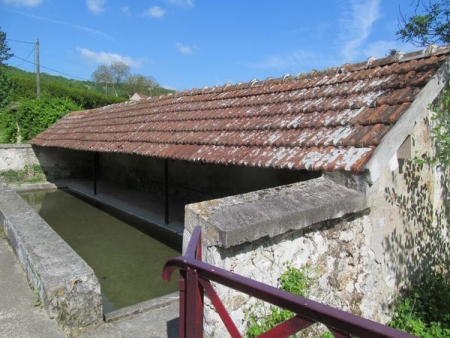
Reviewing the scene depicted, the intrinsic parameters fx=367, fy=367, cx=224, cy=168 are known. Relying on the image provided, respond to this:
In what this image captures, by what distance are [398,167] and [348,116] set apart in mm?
802

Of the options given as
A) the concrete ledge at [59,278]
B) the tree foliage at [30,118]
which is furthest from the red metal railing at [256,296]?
the tree foliage at [30,118]

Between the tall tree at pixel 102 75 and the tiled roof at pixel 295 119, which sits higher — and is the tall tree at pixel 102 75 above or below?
above

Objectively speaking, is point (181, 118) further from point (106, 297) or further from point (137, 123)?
point (106, 297)

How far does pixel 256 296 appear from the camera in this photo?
1.39m

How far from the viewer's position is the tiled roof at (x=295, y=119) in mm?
3654

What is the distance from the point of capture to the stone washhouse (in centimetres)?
256

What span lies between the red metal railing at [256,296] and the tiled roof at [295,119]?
1.93 m

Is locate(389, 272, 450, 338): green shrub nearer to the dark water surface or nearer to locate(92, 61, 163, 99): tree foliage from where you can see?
the dark water surface

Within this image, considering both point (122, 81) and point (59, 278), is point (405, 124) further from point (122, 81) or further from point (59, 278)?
point (122, 81)

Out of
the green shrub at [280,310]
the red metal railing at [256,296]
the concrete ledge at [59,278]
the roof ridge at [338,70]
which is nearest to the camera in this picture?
the red metal railing at [256,296]

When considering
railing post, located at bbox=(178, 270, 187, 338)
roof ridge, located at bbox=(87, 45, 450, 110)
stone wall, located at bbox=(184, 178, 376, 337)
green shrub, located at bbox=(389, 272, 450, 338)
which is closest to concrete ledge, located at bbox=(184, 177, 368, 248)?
stone wall, located at bbox=(184, 178, 376, 337)

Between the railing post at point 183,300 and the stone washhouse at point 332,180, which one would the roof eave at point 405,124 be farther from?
the railing post at point 183,300

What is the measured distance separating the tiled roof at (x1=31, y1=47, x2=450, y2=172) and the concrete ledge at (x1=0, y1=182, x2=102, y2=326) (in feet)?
6.86

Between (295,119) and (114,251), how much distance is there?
3.95m
